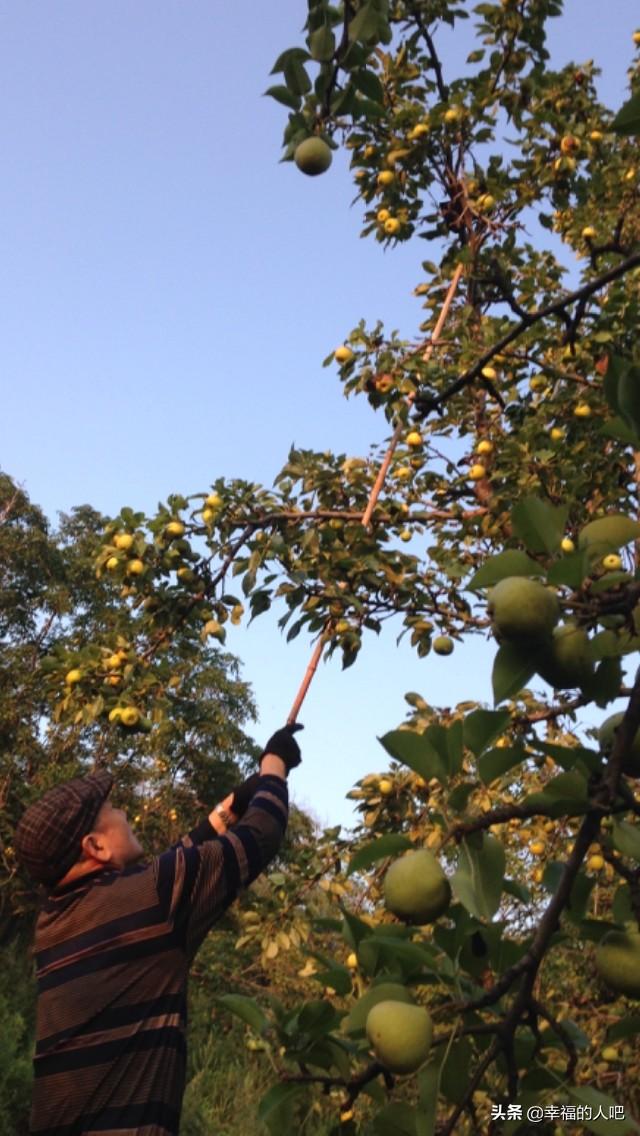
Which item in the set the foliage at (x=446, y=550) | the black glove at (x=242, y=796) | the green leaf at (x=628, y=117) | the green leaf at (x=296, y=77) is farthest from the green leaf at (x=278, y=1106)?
the green leaf at (x=296, y=77)

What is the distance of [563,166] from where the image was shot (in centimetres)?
392

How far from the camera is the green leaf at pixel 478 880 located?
103cm

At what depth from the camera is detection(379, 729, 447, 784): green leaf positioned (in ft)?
3.34

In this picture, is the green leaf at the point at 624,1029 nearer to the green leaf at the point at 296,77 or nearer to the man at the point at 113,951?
the man at the point at 113,951

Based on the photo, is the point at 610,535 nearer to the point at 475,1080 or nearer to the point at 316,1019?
the point at 475,1080

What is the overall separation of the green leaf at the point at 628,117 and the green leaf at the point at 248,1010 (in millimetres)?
1106

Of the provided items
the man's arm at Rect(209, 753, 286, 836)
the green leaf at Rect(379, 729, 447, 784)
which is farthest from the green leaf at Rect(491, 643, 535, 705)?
the man's arm at Rect(209, 753, 286, 836)

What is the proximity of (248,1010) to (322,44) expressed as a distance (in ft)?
4.41

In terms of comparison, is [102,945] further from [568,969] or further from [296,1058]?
[568,969]

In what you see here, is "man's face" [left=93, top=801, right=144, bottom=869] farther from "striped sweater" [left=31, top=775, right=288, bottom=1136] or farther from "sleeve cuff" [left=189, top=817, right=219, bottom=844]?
"sleeve cuff" [left=189, top=817, right=219, bottom=844]

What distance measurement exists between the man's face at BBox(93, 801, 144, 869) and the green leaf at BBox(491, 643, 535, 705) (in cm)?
130

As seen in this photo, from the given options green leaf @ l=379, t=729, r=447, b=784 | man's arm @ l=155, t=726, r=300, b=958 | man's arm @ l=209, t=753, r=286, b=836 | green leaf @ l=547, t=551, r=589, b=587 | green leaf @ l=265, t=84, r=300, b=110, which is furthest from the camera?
man's arm @ l=209, t=753, r=286, b=836

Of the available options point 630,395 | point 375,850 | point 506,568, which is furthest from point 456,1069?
point 630,395

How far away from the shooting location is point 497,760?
40.2 inches
